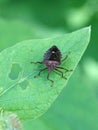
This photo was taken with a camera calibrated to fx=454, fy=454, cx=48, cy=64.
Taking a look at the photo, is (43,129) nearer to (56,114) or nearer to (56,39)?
(56,114)

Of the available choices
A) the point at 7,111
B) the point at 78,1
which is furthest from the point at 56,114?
the point at 78,1

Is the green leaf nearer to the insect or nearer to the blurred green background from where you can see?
the insect

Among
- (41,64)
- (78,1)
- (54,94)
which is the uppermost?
(78,1)

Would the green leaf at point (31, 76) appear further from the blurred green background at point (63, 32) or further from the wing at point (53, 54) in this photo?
the blurred green background at point (63, 32)

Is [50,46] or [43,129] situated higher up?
[50,46]

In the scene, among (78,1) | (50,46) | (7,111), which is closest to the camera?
(7,111)

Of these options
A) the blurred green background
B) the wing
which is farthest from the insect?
the blurred green background

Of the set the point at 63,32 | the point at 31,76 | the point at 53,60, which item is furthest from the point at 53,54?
the point at 63,32
